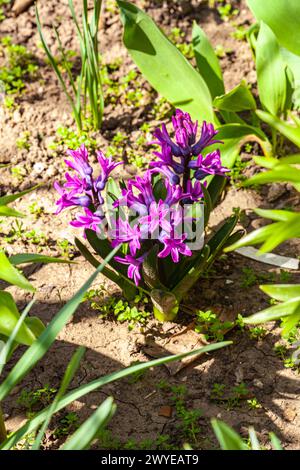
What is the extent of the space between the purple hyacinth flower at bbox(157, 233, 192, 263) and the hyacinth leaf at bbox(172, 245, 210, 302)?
0.13 metres

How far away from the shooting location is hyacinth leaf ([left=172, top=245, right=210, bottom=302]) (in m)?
2.58

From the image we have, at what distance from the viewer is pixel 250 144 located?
3371 millimetres

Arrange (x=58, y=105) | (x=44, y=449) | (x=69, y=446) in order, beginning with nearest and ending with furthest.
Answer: (x=69, y=446)
(x=44, y=449)
(x=58, y=105)

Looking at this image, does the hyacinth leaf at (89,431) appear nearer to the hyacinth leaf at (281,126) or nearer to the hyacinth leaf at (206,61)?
the hyacinth leaf at (281,126)

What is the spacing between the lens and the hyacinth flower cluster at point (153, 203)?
2.38 m

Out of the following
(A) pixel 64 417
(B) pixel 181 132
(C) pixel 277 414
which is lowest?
(C) pixel 277 414

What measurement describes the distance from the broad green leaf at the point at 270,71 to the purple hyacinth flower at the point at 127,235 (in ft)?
3.42

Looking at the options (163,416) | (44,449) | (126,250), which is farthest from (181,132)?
A: (44,449)

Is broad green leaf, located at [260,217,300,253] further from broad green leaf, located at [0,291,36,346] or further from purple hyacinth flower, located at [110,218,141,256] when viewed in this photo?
broad green leaf, located at [0,291,36,346]

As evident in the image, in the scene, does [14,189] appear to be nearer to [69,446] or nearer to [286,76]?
[286,76]

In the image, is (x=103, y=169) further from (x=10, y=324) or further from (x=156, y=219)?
(x=10, y=324)

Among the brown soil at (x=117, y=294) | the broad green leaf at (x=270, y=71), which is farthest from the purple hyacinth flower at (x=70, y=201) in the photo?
the broad green leaf at (x=270, y=71)

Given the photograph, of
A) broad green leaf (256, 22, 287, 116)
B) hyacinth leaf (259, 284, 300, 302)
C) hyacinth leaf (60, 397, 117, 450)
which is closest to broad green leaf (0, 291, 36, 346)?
hyacinth leaf (60, 397, 117, 450)

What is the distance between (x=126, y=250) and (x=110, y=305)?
246mm
